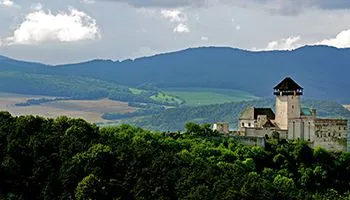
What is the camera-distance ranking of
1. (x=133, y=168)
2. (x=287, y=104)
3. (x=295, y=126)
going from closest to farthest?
(x=133, y=168), (x=295, y=126), (x=287, y=104)

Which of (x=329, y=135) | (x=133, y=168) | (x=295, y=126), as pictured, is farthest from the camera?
(x=295, y=126)

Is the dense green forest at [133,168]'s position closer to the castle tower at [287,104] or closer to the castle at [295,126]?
the castle at [295,126]

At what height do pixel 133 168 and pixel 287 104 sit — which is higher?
pixel 287 104

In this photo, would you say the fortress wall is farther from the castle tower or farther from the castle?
the castle tower

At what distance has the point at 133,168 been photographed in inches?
2340

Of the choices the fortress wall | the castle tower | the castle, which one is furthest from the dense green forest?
the castle tower

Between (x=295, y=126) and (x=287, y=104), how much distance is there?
268cm

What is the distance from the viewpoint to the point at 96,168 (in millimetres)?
58969

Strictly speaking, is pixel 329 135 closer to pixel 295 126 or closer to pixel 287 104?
pixel 295 126

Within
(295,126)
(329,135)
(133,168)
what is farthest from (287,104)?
(133,168)

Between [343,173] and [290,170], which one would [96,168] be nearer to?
[290,170]

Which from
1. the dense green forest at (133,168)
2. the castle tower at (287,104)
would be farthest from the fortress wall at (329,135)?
the dense green forest at (133,168)

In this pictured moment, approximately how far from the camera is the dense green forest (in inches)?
2218

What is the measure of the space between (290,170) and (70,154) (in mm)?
25678
